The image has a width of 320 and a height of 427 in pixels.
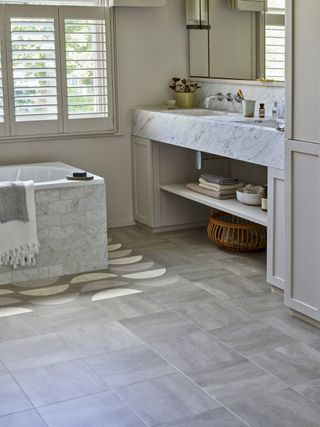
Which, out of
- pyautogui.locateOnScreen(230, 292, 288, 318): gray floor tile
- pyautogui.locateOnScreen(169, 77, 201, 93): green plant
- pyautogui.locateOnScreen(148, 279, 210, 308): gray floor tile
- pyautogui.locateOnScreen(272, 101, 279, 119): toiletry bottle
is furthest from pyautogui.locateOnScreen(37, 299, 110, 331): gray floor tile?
pyautogui.locateOnScreen(169, 77, 201, 93): green plant

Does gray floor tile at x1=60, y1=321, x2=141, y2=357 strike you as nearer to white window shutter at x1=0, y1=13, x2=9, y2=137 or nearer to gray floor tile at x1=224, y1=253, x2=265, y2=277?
gray floor tile at x1=224, y1=253, x2=265, y2=277

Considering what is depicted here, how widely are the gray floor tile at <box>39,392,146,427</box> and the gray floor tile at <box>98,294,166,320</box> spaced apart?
0.96 m

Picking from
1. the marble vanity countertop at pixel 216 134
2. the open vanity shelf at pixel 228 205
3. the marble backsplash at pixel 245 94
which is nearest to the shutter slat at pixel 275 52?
the marble backsplash at pixel 245 94

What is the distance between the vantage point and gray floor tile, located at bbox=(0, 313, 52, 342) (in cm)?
357

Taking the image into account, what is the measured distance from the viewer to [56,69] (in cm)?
541

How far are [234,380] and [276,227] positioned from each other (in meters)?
1.25

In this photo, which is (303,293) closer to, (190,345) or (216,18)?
(190,345)

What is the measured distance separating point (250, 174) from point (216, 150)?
2.98ft

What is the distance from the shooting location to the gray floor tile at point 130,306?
3.84 meters

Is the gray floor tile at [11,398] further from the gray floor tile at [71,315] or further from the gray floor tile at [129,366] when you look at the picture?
the gray floor tile at [71,315]

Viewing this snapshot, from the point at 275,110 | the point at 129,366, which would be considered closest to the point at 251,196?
the point at 275,110

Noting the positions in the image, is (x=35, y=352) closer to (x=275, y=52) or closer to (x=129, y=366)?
(x=129, y=366)

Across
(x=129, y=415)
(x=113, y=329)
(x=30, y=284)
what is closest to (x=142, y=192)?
(x=30, y=284)

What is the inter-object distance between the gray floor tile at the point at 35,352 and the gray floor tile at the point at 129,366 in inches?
6.5
